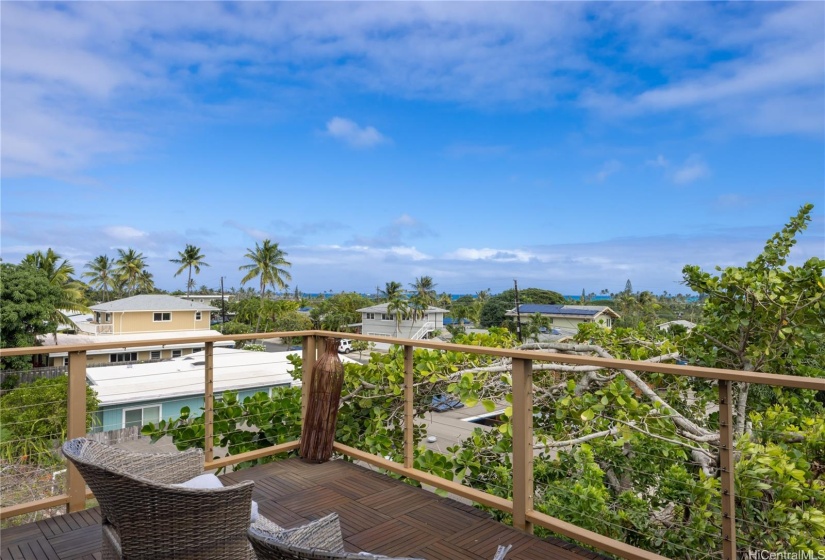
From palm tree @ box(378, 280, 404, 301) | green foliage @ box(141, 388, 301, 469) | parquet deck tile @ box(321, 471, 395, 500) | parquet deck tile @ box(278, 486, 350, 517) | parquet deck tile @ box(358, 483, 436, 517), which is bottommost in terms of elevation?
parquet deck tile @ box(358, 483, 436, 517)

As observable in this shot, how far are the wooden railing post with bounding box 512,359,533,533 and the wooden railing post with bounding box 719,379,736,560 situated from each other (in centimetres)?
96

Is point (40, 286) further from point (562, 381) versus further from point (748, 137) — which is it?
point (748, 137)

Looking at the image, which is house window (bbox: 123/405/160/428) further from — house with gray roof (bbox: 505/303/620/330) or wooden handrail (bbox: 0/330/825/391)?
house with gray roof (bbox: 505/303/620/330)

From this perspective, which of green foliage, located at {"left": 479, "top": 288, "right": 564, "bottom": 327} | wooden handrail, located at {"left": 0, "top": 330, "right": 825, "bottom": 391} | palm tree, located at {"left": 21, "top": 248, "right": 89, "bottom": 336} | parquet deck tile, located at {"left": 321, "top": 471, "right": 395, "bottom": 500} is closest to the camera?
wooden handrail, located at {"left": 0, "top": 330, "right": 825, "bottom": 391}

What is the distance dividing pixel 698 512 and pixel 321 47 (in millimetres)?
11602

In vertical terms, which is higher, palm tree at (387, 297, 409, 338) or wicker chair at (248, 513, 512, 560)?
wicker chair at (248, 513, 512, 560)

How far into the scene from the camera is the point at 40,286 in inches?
899

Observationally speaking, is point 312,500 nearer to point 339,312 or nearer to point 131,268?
point 339,312

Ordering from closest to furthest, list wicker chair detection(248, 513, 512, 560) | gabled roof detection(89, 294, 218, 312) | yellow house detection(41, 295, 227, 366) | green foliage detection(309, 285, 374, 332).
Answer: wicker chair detection(248, 513, 512, 560) → yellow house detection(41, 295, 227, 366) → gabled roof detection(89, 294, 218, 312) → green foliage detection(309, 285, 374, 332)

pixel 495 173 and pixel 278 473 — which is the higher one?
pixel 495 173

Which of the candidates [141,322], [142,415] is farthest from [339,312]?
[142,415]

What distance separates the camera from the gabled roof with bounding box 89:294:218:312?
30.1m

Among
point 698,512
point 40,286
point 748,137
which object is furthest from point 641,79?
point 40,286

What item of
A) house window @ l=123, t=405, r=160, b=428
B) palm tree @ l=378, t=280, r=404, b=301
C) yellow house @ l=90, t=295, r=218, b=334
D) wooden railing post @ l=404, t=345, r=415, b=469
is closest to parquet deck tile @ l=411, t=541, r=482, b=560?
wooden railing post @ l=404, t=345, r=415, b=469
